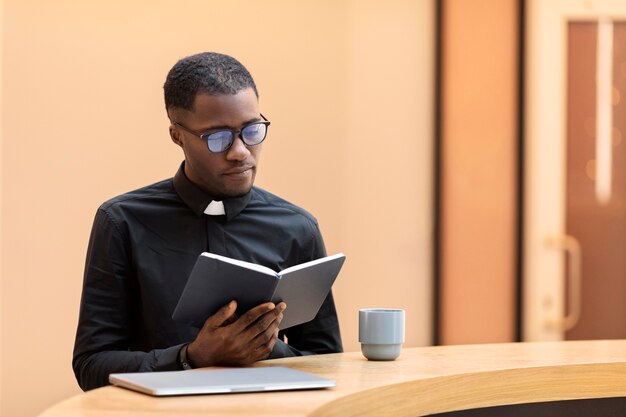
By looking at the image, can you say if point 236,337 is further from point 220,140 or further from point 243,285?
point 220,140

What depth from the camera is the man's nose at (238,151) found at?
2301mm

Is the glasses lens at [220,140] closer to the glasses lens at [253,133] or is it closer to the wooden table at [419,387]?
the glasses lens at [253,133]

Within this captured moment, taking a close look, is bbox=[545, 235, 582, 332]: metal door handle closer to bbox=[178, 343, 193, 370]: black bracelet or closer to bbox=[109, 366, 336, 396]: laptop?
bbox=[178, 343, 193, 370]: black bracelet

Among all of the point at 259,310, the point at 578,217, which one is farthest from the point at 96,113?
the point at 259,310

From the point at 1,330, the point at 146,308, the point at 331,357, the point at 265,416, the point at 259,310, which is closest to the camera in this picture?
the point at 265,416

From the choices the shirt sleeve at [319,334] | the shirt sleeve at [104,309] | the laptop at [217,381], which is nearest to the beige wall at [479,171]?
the shirt sleeve at [319,334]

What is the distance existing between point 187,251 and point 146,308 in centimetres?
17

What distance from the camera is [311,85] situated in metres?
4.58

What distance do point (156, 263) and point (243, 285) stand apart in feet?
1.63

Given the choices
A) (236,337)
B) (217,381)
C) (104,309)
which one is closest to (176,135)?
(104,309)

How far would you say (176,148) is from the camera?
14.5 ft

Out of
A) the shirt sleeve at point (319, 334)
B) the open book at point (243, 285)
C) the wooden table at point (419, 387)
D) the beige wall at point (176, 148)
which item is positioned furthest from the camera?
the beige wall at point (176, 148)

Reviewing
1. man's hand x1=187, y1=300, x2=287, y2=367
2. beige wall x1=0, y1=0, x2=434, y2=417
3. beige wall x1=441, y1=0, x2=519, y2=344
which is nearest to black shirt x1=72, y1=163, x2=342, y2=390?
man's hand x1=187, y1=300, x2=287, y2=367

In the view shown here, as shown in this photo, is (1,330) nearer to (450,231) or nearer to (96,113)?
(96,113)
